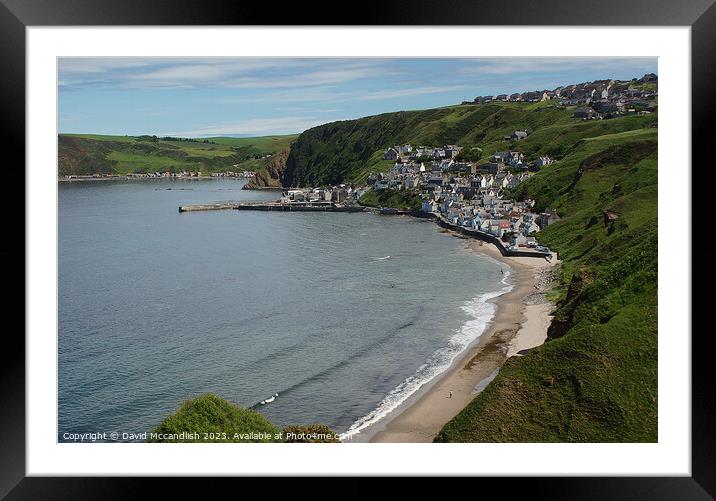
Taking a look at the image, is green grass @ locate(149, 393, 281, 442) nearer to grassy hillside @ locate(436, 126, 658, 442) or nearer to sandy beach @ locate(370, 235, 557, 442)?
grassy hillside @ locate(436, 126, 658, 442)

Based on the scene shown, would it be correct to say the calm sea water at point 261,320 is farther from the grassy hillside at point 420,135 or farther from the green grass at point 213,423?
the grassy hillside at point 420,135

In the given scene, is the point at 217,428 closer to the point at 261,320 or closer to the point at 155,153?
the point at 261,320

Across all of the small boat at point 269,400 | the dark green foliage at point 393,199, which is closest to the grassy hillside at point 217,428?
the small boat at point 269,400

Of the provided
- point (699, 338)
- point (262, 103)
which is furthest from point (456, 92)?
point (699, 338)

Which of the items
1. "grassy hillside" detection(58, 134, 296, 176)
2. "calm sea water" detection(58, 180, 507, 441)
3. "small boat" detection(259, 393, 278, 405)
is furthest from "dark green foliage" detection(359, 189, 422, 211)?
"small boat" detection(259, 393, 278, 405)
